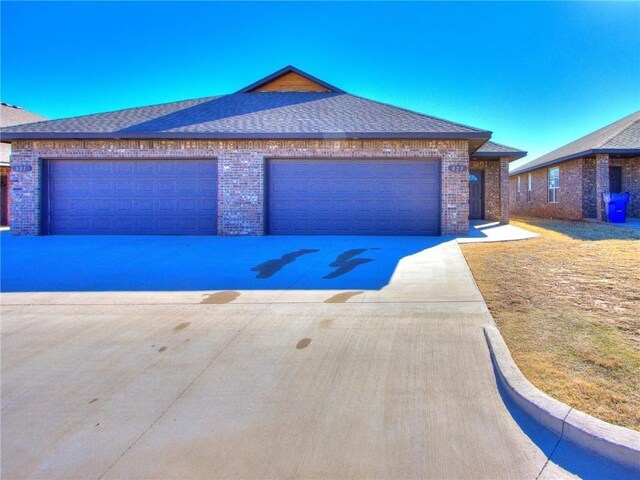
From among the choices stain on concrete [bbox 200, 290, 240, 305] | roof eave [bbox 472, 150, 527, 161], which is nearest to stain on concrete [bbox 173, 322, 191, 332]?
stain on concrete [bbox 200, 290, 240, 305]

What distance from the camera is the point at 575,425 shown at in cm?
264

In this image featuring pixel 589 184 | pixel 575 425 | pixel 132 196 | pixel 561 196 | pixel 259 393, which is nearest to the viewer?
pixel 575 425

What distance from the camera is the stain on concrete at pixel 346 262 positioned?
7.95 m

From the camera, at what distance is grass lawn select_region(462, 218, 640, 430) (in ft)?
10.4

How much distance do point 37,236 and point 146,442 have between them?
13.8 m

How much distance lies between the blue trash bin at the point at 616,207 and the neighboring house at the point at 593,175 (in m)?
0.46

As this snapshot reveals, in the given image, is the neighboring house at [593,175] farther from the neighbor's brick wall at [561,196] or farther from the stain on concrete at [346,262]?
the stain on concrete at [346,262]

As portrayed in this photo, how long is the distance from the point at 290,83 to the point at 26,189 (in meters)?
11.2

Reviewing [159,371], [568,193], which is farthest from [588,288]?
[568,193]

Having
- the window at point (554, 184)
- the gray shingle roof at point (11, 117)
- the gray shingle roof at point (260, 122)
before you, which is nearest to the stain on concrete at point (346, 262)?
the gray shingle roof at point (260, 122)

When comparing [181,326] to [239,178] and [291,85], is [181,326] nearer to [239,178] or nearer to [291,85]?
[239,178]

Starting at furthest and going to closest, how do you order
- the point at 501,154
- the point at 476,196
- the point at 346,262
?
the point at 476,196
the point at 501,154
the point at 346,262

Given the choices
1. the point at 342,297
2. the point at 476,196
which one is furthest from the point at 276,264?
the point at 476,196

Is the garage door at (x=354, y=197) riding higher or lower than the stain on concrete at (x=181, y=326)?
higher
